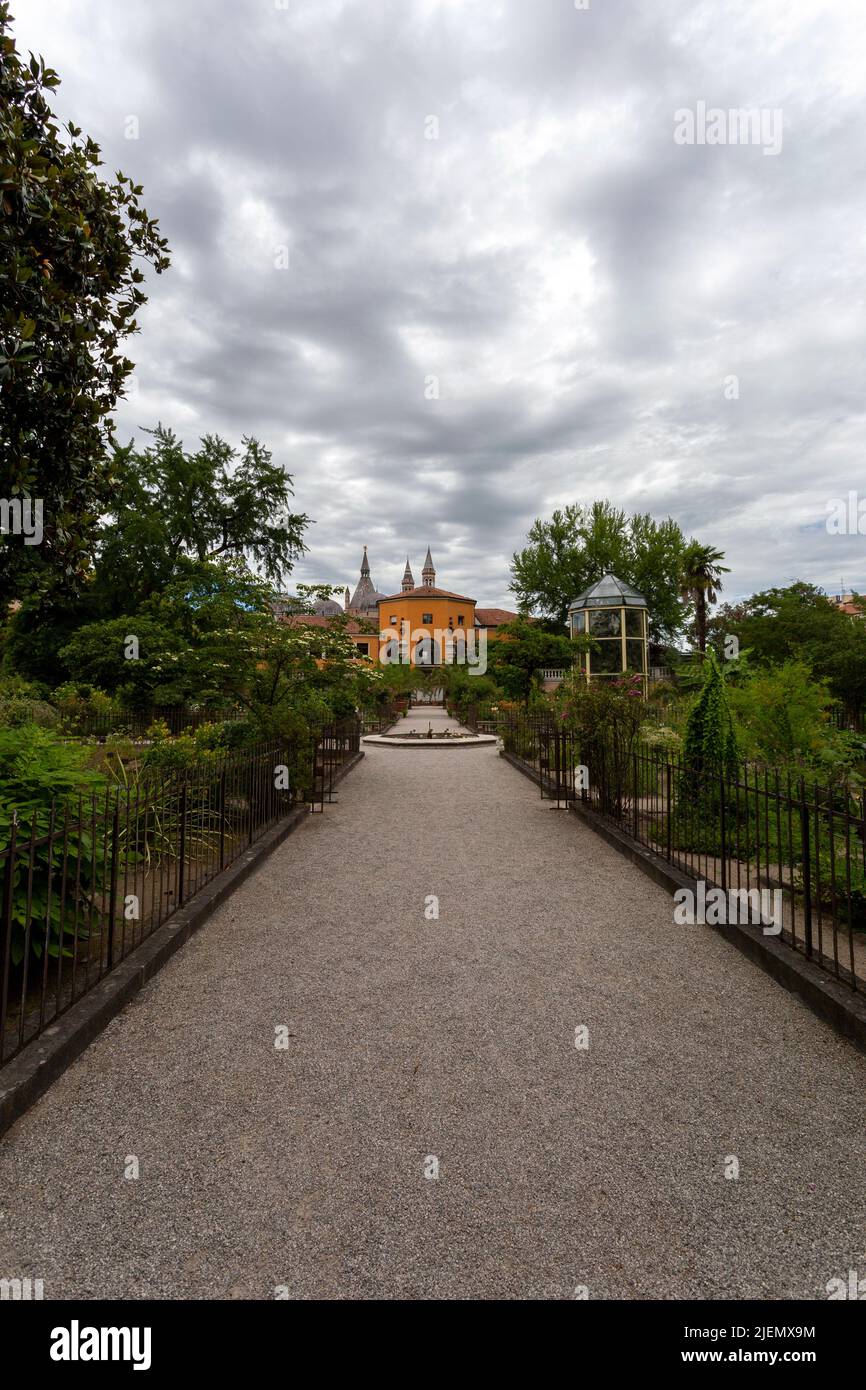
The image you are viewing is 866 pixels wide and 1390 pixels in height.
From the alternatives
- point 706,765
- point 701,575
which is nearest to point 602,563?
point 701,575

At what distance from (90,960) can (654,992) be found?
146 inches

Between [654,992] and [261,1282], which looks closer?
[261,1282]

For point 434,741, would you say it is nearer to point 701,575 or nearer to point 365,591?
point 701,575

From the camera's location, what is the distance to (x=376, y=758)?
63.7 feet

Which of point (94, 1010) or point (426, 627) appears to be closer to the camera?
point (94, 1010)

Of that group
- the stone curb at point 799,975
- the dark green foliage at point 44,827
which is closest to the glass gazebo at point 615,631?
the stone curb at point 799,975

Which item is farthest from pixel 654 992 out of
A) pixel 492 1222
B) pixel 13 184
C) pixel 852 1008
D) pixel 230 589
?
pixel 230 589

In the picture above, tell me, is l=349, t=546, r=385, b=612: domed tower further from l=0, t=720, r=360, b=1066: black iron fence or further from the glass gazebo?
l=0, t=720, r=360, b=1066: black iron fence

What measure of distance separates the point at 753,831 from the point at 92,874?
7.54 metres

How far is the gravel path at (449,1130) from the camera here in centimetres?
222

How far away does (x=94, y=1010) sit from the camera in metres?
3.81

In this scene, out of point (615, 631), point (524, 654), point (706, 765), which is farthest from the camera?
point (615, 631)

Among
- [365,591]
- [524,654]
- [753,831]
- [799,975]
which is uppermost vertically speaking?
[365,591]
